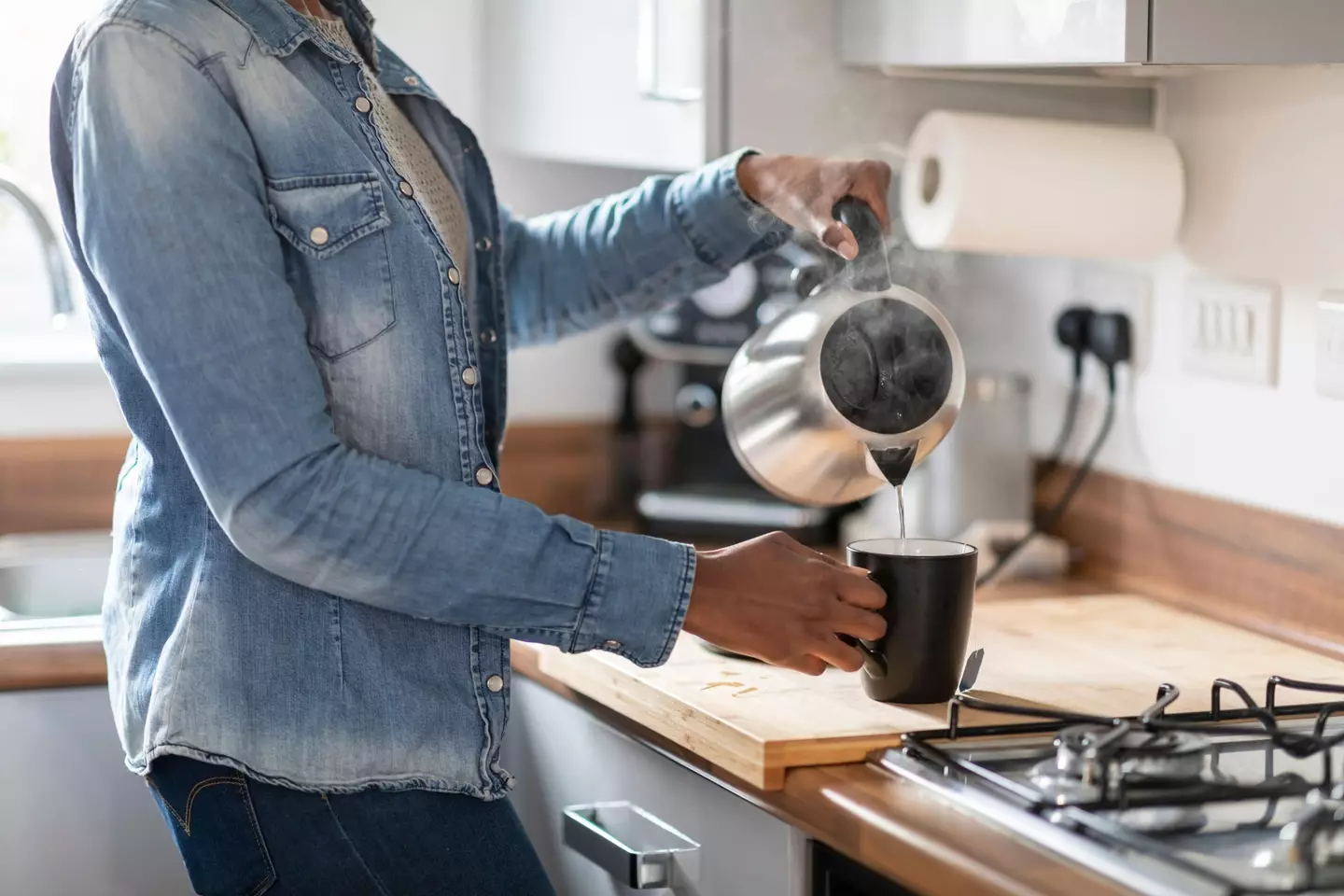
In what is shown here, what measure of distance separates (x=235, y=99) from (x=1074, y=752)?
2.20 feet

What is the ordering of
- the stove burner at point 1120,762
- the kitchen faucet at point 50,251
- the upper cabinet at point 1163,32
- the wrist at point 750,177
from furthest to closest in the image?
the kitchen faucet at point 50,251 → the wrist at point 750,177 → the upper cabinet at point 1163,32 → the stove burner at point 1120,762

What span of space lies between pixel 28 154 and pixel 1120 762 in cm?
157

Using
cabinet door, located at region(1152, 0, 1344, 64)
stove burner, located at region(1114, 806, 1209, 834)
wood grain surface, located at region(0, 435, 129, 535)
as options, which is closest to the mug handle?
stove burner, located at region(1114, 806, 1209, 834)

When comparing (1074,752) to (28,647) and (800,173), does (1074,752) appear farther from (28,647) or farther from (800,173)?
(28,647)

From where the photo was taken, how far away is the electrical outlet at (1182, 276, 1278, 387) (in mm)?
1520

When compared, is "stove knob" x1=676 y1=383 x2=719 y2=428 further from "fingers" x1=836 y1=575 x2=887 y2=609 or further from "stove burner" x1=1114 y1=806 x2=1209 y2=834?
"stove burner" x1=1114 y1=806 x2=1209 y2=834

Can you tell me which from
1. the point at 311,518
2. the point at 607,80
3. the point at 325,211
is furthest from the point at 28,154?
the point at 311,518

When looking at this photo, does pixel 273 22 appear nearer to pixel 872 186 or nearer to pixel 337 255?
pixel 337 255

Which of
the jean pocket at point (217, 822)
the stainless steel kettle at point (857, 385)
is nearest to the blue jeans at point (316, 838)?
the jean pocket at point (217, 822)

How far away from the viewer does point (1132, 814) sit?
958 millimetres

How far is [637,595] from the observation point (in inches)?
42.9

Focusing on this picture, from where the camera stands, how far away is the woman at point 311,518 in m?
1.00

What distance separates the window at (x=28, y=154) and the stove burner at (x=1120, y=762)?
55.5 inches

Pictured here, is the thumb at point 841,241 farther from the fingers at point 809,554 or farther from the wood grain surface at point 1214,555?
the wood grain surface at point 1214,555
